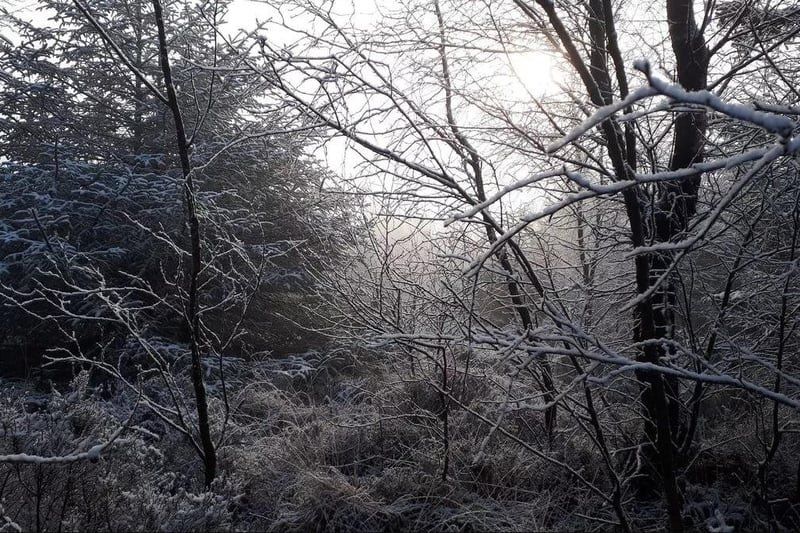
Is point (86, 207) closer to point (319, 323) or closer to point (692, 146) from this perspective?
point (319, 323)

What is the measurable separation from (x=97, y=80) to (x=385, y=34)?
653 centimetres

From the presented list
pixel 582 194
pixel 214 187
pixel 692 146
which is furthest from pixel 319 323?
pixel 582 194

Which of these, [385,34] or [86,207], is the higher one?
[385,34]

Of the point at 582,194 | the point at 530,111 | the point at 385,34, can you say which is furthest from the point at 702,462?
the point at 385,34

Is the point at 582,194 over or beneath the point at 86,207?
beneath

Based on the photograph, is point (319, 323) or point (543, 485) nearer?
point (543, 485)

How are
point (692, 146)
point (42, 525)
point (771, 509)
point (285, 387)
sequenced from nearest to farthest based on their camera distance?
point (42, 525)
point (771, 509)
point (692, 146)
point (285, 387)

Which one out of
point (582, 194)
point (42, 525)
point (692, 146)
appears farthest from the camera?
point (692, 146)

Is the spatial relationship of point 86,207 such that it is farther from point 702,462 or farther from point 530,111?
point 702,462

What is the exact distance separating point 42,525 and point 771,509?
4118mm

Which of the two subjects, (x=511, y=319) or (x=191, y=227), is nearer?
(x=191, y=227)

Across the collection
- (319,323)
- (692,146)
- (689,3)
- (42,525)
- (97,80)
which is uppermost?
(97,80)

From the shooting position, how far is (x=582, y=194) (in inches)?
53.1

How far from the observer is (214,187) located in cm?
795
